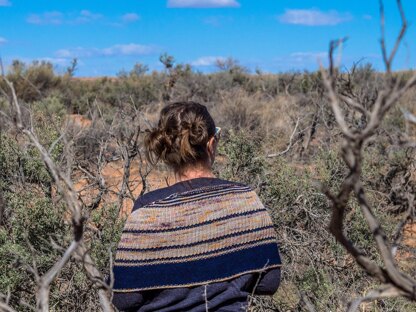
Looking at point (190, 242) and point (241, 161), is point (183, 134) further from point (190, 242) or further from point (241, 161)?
point (241, 161)

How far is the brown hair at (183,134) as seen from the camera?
2486mm

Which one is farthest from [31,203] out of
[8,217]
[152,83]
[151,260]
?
[152,83]

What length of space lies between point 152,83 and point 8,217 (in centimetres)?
1888

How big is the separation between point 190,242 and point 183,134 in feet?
1.38

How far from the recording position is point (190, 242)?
2.42m

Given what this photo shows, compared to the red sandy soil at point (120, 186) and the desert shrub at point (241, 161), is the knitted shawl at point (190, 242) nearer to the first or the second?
the red sandy soil at point (120, 186)

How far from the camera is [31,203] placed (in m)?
4.35

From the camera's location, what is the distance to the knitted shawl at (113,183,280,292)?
2.42 metres

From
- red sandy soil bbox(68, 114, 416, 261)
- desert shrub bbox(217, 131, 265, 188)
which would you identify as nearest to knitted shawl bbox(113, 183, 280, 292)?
red sandy soil bbox(68, 114, 416, 261)

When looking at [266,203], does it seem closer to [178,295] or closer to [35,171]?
[35,171]

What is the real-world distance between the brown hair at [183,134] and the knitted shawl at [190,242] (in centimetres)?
15

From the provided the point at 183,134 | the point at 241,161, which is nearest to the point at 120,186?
the point at 241,161

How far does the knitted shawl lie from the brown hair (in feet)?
0.49

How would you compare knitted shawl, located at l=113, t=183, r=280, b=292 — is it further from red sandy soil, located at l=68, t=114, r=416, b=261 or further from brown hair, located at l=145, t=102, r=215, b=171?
red sandy soil, located at l=68, t=114, r=416, b=261
